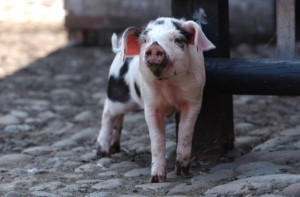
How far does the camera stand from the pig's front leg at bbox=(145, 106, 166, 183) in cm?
444

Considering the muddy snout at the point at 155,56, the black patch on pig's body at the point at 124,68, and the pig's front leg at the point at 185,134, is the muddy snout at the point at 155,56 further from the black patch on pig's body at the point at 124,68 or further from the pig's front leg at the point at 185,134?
the black patch on pig's body at the point at 124,68

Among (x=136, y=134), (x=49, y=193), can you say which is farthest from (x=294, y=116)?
(x=49, y=193)

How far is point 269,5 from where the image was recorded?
32.5 ft

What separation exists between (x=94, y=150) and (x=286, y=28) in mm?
1591

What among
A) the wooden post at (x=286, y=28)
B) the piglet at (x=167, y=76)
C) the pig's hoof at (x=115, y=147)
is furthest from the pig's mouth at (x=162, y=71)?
the pig's hoof at (x=115, y=147)

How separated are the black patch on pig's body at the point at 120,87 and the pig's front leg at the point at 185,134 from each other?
2.01 ft

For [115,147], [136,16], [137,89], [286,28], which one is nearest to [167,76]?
[137,89]

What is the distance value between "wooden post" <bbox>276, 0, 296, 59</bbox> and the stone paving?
0.62 meters

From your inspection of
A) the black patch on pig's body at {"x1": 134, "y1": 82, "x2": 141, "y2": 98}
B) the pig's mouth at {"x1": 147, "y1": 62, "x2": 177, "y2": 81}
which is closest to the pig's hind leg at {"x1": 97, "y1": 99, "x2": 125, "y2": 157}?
the black patch on pig's body at {"x1": 134, "y1": 82, "x2": 141, "y2": 98}

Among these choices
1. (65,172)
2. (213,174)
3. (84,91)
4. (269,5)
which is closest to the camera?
(213,174)

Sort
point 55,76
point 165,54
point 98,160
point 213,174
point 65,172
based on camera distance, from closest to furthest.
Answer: point 165,54 → point 213,174 → point 65,172 → point 98,160 → point 55,76

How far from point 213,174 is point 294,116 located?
2.03 meters

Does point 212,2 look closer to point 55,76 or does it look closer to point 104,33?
point 55,76

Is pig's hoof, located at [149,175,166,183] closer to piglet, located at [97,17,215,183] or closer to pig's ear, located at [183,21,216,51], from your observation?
piglet, located at [97,17,215,183]
